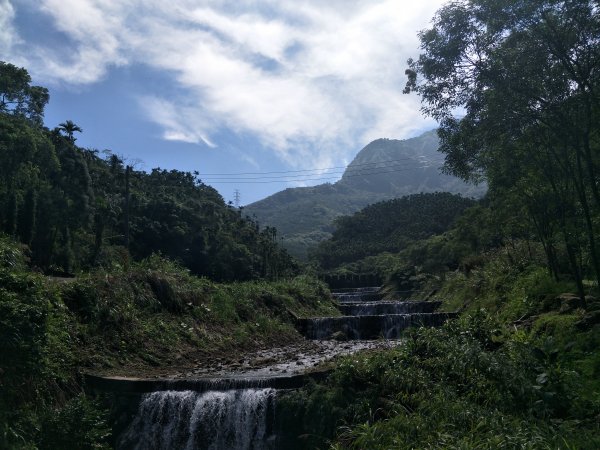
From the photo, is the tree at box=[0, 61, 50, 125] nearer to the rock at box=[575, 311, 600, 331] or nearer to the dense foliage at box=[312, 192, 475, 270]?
the rock at box=[575, 311, 600, 331]

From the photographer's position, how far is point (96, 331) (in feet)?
45.4

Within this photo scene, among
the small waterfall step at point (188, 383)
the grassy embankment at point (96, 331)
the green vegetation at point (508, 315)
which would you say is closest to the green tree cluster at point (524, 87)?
the green vegetation at point (508, 315)

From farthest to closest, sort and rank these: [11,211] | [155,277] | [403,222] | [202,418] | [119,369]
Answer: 1. [403,222]
2. [11,211]
3. [155,277]
4. [119,369]
5. [202,418]

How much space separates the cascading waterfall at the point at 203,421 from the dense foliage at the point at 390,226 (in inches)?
3318

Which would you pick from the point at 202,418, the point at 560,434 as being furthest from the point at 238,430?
the point at 560,434

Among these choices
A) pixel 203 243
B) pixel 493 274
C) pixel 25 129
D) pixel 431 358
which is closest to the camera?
pixel 431 358

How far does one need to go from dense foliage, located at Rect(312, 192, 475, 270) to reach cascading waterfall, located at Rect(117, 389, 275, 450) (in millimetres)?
84274

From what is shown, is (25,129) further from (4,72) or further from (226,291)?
(226,291)

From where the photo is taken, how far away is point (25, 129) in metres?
29.1

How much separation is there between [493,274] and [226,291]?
39.7ft

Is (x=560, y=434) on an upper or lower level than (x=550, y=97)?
lower

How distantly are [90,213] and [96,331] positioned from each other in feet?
86.3

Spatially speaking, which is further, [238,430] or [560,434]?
[238,430]

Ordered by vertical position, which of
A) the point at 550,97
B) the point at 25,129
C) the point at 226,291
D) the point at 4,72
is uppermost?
the point at 4,72
